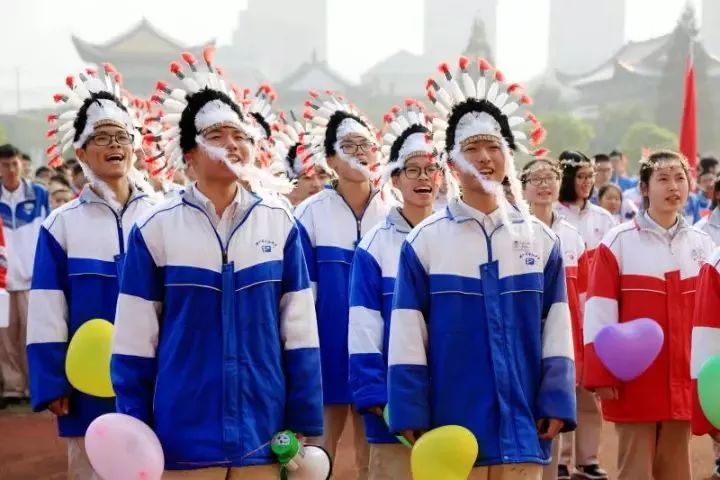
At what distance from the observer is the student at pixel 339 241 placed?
681cm

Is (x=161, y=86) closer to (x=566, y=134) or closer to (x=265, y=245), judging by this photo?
(x=265, y=245)

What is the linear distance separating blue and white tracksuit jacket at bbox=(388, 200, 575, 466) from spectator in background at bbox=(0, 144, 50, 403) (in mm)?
7737

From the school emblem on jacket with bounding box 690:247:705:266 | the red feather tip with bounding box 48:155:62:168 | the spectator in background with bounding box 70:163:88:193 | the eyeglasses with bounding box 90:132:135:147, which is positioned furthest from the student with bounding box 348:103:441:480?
the spectator in background with bounding box 70:163:88:193

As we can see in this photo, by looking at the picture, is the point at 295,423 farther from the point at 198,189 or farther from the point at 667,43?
the point at 667,43

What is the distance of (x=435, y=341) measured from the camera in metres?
4.70

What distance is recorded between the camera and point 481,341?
4633 millimetres

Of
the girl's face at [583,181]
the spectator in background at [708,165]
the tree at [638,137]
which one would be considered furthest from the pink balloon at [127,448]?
the tree at [638,137]

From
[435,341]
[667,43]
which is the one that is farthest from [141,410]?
[667,43]

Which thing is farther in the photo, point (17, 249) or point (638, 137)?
point (638, 137)

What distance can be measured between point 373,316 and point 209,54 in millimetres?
1503

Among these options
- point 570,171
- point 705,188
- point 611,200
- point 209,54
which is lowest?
point 611,200

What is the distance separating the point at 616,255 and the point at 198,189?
2965mm

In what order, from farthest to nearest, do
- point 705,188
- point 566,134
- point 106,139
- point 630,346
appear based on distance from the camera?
point 566,134
point 705,188
point 630,346
point 106,139

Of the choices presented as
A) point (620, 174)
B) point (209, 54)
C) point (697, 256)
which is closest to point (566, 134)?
point (620, 174)
